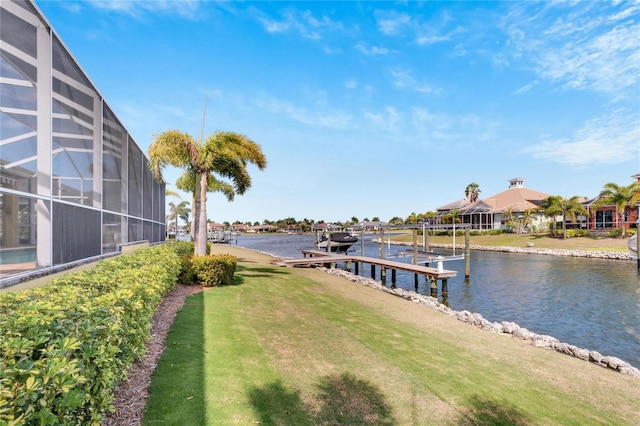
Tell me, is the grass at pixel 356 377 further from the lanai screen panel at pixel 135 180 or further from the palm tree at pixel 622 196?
the palm tree at pixel 622 196

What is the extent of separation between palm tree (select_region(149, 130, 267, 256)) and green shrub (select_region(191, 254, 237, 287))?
194cm

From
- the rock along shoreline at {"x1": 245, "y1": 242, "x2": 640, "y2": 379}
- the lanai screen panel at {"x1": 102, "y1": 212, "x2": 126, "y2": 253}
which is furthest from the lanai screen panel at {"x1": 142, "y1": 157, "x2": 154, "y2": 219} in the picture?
the rock along shoreline at {"x1": 245, "y1": 242, "x2": 640, "y2": 379}

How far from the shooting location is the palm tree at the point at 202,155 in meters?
13.5

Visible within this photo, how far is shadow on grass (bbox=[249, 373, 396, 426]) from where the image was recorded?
13.8 feet

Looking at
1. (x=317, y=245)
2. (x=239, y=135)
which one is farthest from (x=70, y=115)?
(x=317, y=245)

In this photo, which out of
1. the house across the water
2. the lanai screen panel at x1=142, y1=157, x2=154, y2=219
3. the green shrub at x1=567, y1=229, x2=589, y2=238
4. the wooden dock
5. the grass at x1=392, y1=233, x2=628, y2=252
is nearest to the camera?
the lanai screen panel at x1=142, y1=157, x2=154, y2=219

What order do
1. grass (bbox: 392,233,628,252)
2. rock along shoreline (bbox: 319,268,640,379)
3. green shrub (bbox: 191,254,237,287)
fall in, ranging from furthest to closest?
1. grass (bbox: 392,233,628,252)
2. green shrub (bbox: 191,254,237,287)
3. rock along shoreline (bbox: 319,268,640,379)

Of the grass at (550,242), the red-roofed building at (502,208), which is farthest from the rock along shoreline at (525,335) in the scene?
the red-roofed building at (502,208)

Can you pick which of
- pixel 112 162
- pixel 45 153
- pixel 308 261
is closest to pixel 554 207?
pixel 308 261

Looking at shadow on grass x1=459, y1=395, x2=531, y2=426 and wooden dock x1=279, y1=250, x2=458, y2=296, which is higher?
shadow on grass x1=459, y1=395, x2=531, y2=426

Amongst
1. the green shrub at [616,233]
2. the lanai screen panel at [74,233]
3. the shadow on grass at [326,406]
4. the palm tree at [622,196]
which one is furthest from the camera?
the green shrub at [616,233]

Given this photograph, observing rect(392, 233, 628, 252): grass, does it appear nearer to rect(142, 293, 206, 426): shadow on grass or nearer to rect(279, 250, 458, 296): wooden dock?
rect(279, 250, 458, 296): wooden dock

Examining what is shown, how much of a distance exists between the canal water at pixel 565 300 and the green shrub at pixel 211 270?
10546mm

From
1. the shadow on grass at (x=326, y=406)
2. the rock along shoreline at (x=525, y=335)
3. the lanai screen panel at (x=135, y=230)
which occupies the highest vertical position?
the lanai screen panel at (x=135, y=230)
